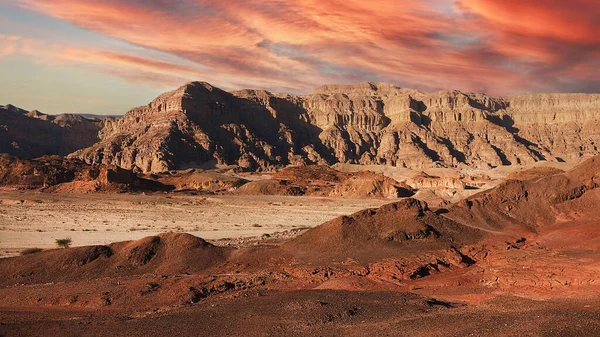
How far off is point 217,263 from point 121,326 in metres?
9.24

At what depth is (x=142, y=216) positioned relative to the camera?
2124 inches

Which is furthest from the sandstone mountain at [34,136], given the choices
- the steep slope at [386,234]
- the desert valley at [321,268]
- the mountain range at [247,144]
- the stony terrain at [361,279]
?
the steep slope at [386,234]

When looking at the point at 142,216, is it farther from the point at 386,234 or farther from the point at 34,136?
the point at 34,136

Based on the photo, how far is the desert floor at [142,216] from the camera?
38.8 meters

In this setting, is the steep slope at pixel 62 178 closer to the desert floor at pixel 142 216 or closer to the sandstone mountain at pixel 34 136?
the desert floor at pixel 142 216

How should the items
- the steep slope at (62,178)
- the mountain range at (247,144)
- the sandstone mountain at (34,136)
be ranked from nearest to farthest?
1. the steep slope at (62,178)
2. the mountain range at (247,144)
3. the sandstone mountain at (34,136)

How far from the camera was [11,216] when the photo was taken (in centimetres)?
4912

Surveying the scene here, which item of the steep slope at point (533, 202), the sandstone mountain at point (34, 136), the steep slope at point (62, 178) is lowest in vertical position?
the steep slope at point (62, 178)

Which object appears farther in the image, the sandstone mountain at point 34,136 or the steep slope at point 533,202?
the sandstone mountain at point 34,136

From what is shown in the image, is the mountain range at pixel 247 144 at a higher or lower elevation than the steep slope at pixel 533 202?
higher

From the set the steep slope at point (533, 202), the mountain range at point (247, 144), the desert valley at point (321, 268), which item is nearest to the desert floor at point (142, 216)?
the desert valley at point (321, 268)

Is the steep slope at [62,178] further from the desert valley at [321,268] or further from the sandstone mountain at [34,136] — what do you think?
the sandstone mountain at [34,136]

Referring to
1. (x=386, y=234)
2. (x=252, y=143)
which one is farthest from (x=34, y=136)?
(x=386, y=234)

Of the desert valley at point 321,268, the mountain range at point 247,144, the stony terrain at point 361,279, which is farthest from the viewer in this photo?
the mountain range at point 247,144
